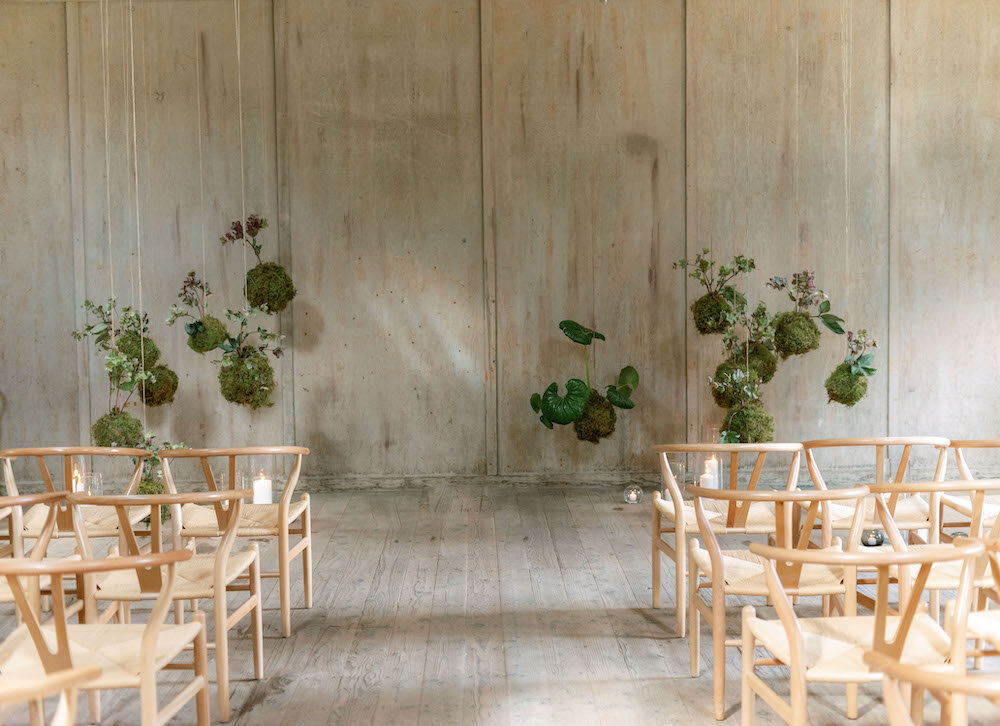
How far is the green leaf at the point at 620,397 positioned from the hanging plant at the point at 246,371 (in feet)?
8.00

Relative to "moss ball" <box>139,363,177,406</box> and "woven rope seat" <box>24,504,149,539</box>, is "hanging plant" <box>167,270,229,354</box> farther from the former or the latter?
"woven rope seat" <box>24,504,149,539</box>

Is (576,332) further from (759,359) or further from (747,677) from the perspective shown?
(747,677)

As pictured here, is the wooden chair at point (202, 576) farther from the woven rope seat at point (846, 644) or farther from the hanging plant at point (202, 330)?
the hanging plant at point (202, 330)

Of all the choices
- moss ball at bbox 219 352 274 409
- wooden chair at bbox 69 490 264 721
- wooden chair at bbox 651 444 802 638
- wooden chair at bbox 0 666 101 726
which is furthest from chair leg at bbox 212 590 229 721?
moss ball at bbox 219 352 274 409

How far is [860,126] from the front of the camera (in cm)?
713

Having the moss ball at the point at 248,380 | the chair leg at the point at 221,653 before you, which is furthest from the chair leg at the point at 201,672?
the moss ball at the point at 248,380

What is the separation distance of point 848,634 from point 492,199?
5.06 meters

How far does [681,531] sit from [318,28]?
5142 mm

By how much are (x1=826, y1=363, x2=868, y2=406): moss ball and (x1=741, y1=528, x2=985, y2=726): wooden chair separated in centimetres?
379

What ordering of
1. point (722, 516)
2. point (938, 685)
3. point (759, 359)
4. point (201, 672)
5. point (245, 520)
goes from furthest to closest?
point (759, 359) → point (245, 520) → point (722, 516) → point (201, 672) → point (938, 685)

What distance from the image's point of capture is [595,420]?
22.5 ft

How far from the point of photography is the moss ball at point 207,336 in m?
6.39

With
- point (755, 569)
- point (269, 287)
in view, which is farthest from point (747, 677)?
point (269, 287)

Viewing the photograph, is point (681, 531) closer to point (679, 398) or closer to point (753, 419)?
point (753, 419)
